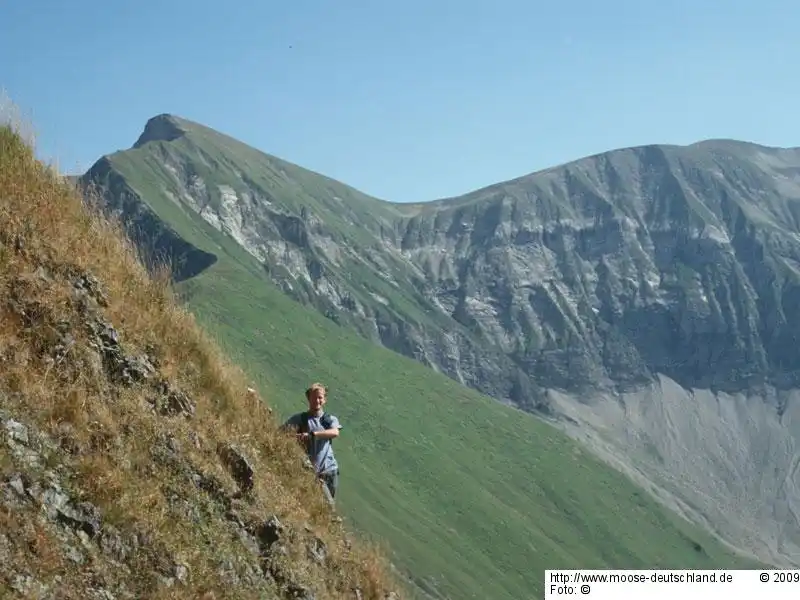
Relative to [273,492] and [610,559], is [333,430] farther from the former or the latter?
[610,559]

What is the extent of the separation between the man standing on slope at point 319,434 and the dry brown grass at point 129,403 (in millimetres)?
613

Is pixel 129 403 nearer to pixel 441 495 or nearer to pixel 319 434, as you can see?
pixel 319 434

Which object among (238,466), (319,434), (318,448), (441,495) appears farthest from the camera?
(441,495)

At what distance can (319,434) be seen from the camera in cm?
1195

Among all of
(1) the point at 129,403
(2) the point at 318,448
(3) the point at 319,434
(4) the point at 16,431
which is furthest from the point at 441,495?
(4) the point at 16,431

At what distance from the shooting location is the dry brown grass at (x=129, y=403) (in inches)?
304

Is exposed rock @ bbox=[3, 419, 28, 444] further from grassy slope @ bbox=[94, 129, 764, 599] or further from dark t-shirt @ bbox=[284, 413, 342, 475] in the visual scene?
grassy slope @ bbox=[94, 129, 764, 599]

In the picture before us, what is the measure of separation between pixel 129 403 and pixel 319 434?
367 cm

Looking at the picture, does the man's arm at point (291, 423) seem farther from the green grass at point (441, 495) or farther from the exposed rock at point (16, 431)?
the green grass at point (441, 495)

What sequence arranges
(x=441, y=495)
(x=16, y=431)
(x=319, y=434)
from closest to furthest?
1. (x=16, y=431)
2. (x=319, y=434)
3. (x=441, y=495)

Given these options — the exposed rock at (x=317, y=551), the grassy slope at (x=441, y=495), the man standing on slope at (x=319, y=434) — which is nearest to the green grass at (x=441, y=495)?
the grassy slope at (x=441, y=495)

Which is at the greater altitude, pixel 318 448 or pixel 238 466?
pixel 238 466

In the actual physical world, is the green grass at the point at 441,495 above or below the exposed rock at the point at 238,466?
below

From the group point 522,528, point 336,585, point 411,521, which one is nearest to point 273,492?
point 336,585
